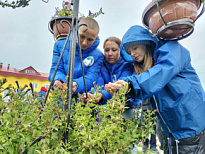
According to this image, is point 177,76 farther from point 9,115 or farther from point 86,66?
point 9,115

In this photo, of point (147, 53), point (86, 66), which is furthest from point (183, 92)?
point (86, 66)

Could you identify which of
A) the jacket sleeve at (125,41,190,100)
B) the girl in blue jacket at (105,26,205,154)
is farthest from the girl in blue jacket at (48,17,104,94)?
the jacket sleeve at (125,41,190,100)

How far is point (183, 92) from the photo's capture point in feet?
3.25

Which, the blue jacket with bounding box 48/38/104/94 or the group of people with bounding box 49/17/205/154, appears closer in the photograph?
the group of people with bounding box 49/17/205/154

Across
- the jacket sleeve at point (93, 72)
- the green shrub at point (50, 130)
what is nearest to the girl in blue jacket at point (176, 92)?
the jacket sleeve at point (93, 72)

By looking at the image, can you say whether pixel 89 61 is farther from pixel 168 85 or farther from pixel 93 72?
pixel 168 85

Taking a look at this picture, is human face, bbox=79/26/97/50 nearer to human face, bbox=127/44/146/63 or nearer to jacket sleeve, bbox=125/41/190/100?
human face, bbox=127/44/146/63

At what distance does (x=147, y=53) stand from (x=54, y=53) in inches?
32.1

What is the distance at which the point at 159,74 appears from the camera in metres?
0.87

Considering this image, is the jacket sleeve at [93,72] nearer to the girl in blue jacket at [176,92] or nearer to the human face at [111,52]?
the human face at [111,52]

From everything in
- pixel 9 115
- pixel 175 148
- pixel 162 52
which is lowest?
pixel 175 148

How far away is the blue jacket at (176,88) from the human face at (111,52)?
252 mm

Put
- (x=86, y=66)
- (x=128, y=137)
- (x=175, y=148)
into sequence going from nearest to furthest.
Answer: (x=128, y=137), (x=175, y=148), (x=86, y=66)

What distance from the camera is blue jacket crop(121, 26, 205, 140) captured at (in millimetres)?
912
